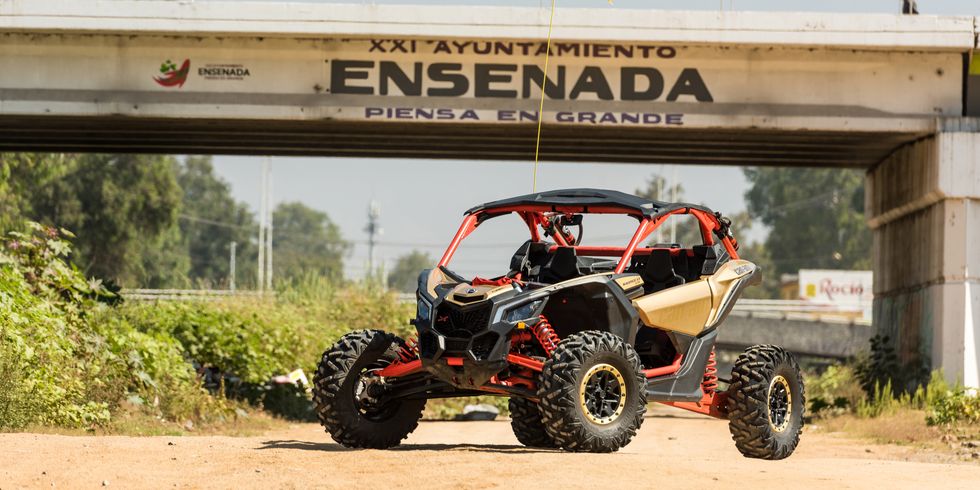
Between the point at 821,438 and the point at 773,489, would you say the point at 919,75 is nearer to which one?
the point at 821,438

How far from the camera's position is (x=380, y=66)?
22.2 m

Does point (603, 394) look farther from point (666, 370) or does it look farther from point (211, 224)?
point (211, 224)

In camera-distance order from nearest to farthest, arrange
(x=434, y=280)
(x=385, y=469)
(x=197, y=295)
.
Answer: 1. (x=385, y=469)
2. (x=434, y=280)
3. (x=197, y=295)

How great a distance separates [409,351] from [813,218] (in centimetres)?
11234

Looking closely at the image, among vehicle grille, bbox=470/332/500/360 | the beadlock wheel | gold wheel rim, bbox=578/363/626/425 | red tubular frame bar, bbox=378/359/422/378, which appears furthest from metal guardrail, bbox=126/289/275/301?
gold wheel rim, bbox=578/363/626/425

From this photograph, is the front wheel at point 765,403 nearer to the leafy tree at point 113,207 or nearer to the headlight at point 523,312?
the headlight at point 523,312

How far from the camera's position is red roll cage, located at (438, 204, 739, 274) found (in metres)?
11.4

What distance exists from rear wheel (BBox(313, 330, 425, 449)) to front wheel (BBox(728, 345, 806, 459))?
2.87m

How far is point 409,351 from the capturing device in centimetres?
1143

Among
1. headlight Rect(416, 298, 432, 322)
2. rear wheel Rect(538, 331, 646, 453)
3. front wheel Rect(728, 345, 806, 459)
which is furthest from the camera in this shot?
front wheel Rect(728, 345, 806, 459)

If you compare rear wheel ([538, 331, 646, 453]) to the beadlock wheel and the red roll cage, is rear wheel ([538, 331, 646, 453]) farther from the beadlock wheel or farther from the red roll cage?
the beadlock wheel

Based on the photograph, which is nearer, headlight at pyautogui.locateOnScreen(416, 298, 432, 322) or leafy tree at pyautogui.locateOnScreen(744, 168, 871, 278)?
headlight at pyautogui.locateOnScreen(416, 298, 432, 322)

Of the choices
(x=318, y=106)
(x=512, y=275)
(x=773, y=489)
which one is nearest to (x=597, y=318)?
(x=512, y=275)

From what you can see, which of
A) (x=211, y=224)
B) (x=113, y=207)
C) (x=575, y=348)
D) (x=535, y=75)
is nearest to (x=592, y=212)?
(x=575, y=348)
